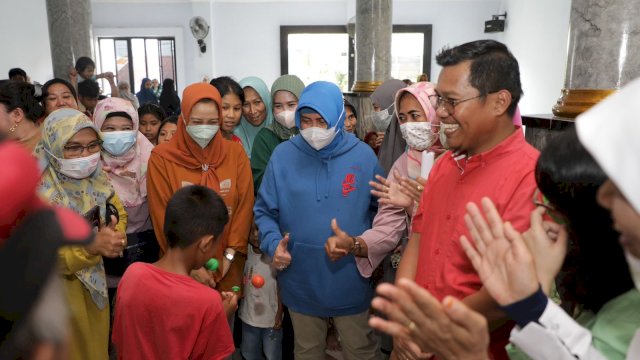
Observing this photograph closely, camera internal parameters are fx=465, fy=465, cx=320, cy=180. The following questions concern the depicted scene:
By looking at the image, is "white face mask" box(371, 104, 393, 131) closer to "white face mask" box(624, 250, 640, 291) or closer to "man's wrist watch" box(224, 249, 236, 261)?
"man's wrist watch" box(224, 249, 236, 261)

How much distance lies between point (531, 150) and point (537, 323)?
67cm

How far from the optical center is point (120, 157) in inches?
108

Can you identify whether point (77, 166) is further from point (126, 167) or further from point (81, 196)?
point (126, 167)

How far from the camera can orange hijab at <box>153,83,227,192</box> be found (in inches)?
100

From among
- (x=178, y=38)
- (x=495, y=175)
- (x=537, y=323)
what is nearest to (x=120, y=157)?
(x=495, y=175)

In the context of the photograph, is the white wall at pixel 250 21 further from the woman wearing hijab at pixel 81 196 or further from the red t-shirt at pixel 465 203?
the red t-shirt at pixel 465 203

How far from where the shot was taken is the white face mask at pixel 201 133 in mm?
2545

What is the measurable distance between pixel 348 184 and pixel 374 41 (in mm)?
4412

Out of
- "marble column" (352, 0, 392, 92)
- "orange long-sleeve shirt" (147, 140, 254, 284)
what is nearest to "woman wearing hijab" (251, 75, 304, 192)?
"orange long-sleeve shirt" (147, 140, 254, 284)

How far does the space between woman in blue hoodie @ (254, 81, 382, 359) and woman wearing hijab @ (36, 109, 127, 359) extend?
77cm

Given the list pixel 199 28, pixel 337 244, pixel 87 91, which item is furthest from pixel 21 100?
pixel 199 28

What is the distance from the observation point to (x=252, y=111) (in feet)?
11.3

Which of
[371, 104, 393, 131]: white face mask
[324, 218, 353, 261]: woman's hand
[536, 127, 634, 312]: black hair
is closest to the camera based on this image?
[536, 127, 634, 312]: black hair

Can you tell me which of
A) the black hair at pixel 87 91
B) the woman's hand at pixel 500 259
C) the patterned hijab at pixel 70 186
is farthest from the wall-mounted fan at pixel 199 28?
the woman's hand at pixel 500 259
